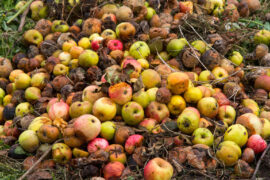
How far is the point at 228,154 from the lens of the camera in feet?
12.8

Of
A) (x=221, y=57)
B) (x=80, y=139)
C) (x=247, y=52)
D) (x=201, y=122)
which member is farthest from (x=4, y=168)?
(x=247, y=52)

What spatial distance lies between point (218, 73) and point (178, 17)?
1.73m

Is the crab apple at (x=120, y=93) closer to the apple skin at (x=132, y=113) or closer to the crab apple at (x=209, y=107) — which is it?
the apple skin at (x=132, y=113)

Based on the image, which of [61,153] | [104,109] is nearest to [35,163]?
[61,153]

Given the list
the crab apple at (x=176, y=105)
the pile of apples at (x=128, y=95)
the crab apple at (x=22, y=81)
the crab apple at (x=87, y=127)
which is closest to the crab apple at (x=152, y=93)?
the pile of apples at (x=128, y=95)

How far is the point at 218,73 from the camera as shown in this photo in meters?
5.33

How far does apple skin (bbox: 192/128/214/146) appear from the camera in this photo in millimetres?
4098

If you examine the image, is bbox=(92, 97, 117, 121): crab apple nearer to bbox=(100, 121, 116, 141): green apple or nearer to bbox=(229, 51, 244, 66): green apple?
bbox=(100, 121, 116, 141): green apple

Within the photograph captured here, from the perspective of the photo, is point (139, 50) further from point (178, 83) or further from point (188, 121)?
point (188, 121)

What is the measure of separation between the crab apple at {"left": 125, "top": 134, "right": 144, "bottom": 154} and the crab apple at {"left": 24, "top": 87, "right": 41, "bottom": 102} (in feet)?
6.77

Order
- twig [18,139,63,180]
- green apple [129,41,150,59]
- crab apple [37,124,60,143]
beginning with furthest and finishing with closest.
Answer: green apple [129,41,150,59]
crab apple [37,124,60,143]
twig [18,139,63,180]

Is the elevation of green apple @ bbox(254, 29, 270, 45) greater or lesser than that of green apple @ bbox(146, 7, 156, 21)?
lesser

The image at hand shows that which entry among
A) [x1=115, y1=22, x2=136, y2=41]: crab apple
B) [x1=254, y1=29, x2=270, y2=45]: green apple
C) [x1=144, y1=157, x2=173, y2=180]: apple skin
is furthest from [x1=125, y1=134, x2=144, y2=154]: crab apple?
[x1=254, y1=29, x2=270, y2=45]: green apple

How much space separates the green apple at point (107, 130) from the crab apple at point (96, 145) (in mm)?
93
